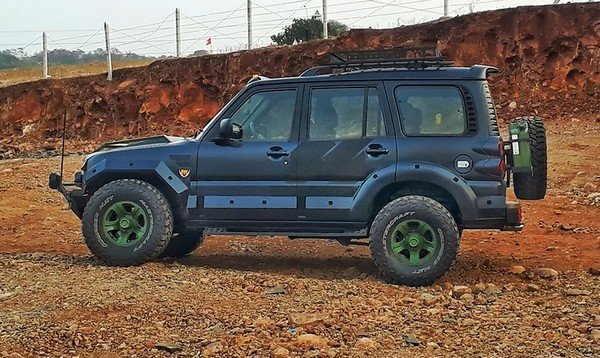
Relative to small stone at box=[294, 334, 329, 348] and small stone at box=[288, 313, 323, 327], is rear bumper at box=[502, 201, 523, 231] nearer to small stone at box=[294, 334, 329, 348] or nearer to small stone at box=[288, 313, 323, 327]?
small stone at box=[288, 313, 323, 327]

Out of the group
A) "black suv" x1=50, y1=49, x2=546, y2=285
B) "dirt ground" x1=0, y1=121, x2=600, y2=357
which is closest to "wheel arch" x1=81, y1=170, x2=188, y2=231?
"black suv" x1=50, y1=49, x2=546, y2=285

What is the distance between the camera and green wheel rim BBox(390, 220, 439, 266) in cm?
696

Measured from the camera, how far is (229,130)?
7.33 metres

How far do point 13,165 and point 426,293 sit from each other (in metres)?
15.6

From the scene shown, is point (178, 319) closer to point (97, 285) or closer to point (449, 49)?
point (97, 285)

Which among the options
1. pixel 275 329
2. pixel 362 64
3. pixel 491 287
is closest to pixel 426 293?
pixel 491 287

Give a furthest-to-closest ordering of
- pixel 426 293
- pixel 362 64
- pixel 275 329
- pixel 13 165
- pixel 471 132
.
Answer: pixel 13 165, pixel 362 64, pixel 471 132, pixel 426 293, pixel 275 329

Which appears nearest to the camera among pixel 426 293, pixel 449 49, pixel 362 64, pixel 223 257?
pixel 426 293

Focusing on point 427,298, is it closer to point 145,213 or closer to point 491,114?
point 491,114

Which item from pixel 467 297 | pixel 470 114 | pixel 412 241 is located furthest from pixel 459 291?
pixel 470 114

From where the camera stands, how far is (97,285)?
261 inches

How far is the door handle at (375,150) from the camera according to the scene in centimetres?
711

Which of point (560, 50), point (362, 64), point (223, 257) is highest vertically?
point (560, 50)

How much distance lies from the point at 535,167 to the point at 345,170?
1.69 m
